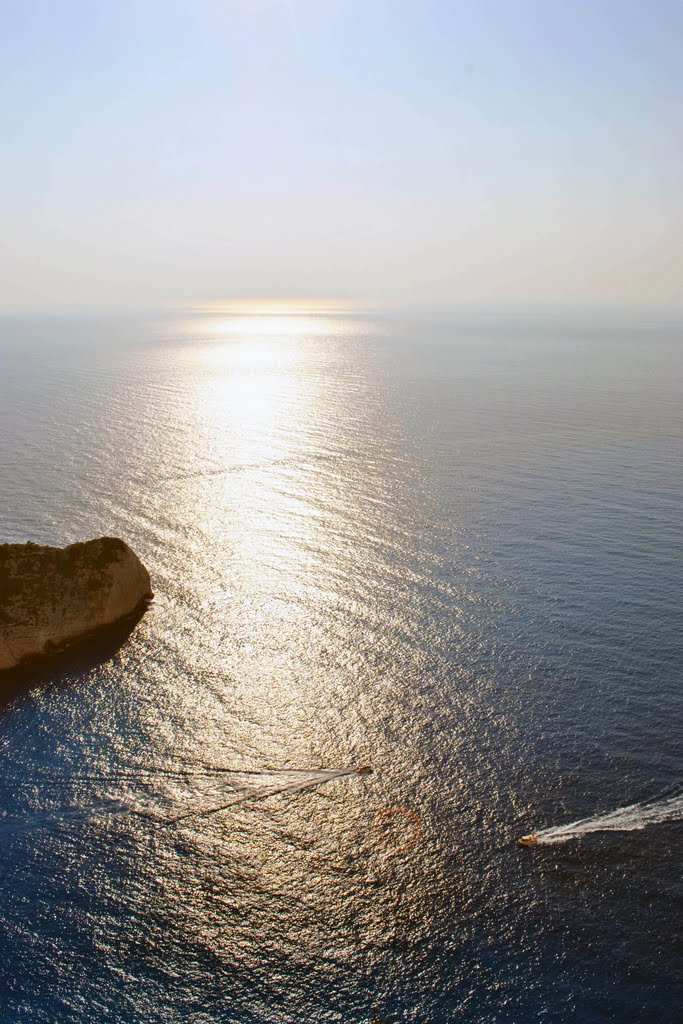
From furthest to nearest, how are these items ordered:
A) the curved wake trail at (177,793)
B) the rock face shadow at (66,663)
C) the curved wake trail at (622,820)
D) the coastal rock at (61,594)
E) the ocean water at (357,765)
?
the coastal rock at (61,594), the rock face shadow at (66,663), the curved wake trail at (177,793), the curved wake trail at (622,820), the ocean water at (357,765)

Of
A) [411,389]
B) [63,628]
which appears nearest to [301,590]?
[63,628]

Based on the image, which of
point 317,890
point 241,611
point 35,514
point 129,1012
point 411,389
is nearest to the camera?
point 129,1012

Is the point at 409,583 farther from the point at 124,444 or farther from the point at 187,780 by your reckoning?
the point at 124,444

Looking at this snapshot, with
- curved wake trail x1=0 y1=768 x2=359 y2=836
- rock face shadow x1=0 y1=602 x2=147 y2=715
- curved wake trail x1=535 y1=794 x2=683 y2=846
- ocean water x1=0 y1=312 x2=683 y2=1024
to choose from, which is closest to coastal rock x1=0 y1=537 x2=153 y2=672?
rock face shadow x1=0 y1=602 x2=147 y2=715

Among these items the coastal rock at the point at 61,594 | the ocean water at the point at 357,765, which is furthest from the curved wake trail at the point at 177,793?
the coastal rock at the point at 61,594

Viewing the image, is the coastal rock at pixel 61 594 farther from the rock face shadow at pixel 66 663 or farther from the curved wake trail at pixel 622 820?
the curved wake trail at pixel 622 820

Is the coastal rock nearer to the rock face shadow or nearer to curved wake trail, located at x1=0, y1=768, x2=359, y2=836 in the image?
the rock face shadow

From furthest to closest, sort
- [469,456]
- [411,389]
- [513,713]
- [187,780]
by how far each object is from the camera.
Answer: [411,389] → [469,456] → [513,713] → [187,780]
